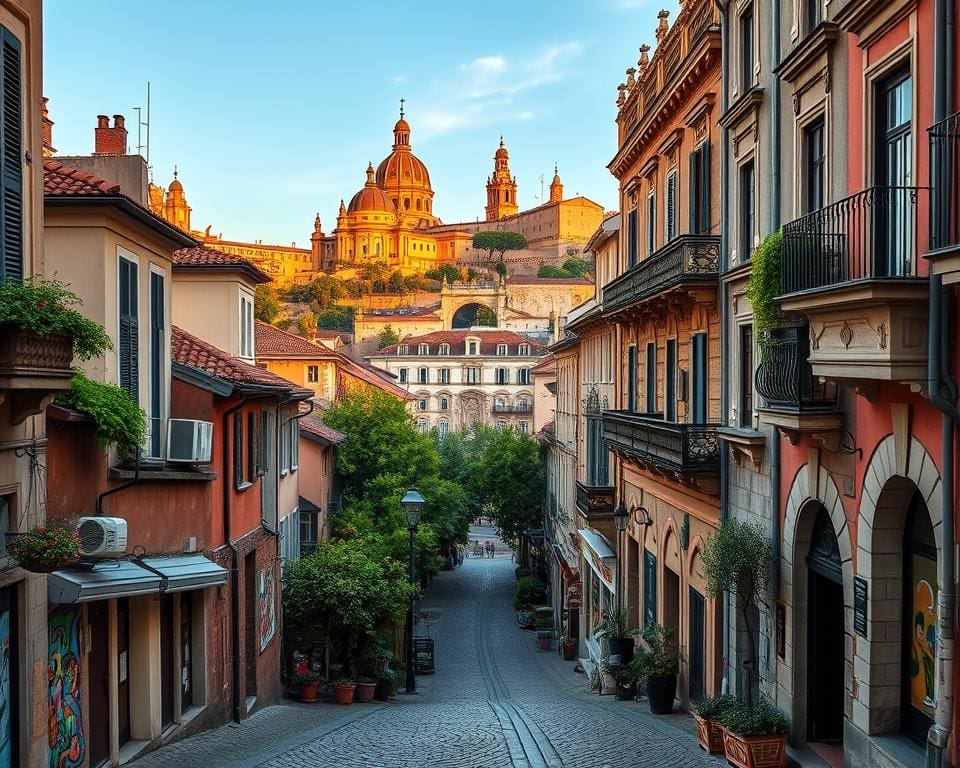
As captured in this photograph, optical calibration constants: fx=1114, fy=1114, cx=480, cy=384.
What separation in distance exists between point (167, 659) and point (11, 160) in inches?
319

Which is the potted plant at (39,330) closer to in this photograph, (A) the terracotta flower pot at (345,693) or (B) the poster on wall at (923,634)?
(B) the poster on wall at (923,634)

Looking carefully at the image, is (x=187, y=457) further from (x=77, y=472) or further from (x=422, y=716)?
(x=422, y=716)

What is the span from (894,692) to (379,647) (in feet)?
47.6

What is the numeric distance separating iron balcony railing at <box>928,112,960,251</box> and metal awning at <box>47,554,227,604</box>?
8604 millimetres

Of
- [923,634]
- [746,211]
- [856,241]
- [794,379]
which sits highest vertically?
A: [746,211]

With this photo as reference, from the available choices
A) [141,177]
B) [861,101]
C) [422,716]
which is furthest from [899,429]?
[141,177]

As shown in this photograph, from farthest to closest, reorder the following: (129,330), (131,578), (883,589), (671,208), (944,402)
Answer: (671,208), (129,330), (131,578), (883,589), (944,402)

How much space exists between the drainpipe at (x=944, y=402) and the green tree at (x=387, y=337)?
120m

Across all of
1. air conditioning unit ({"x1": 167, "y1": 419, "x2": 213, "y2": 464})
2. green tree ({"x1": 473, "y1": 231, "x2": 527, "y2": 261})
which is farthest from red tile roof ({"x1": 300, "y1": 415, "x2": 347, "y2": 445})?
green tree ({"x1": 473, "y1": 231, "x2": 527, "y2": 261})

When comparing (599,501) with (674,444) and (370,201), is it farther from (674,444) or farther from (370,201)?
(370,201)

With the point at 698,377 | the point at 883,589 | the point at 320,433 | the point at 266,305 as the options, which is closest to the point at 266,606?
the point at 698,377

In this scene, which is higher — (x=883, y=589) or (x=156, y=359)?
(x=156, y=359)

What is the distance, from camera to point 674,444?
1725 centimetres

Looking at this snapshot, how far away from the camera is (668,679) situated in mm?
18297
